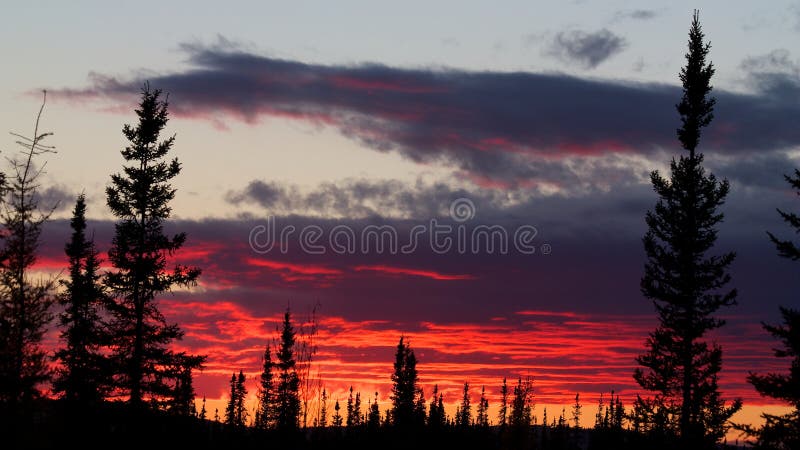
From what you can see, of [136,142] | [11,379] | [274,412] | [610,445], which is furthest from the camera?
[610,445]

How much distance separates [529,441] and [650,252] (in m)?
29.7

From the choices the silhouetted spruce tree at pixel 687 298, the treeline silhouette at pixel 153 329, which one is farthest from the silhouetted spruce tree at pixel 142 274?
the silhouetted spruce tree at pixel 687 298

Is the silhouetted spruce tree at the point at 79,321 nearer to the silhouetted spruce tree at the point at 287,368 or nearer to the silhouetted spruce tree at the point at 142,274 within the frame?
the silhouetted spruce tree at the point at 142,274

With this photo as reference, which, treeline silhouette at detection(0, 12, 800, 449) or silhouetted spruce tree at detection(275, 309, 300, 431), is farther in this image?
silhouetted spruce tree at detection(275, 309, 300, 431)

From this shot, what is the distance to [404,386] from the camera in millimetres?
100438

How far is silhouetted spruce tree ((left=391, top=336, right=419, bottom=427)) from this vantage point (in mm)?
96188

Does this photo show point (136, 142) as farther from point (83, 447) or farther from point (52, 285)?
point (83, 447)

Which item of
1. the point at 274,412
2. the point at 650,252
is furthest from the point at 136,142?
the point at 274,412

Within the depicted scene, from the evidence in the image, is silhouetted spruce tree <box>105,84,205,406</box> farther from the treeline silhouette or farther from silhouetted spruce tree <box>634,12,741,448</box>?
silhouetted spruce tree <box>634,12,741,448</box>

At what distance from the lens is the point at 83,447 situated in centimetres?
3444

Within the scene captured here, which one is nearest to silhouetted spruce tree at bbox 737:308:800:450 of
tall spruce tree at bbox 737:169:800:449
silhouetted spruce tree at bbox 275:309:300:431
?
tall spruce tree at bbox 737:169:800:449

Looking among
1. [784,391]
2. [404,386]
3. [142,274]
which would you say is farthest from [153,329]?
[404,386]

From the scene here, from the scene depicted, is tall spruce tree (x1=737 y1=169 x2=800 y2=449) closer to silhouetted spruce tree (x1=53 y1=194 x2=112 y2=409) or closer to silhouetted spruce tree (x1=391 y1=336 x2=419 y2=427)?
silhouetted spruce tree (x1=53 y1=194 x2=112 y2=409)

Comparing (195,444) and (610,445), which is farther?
(610,445)
